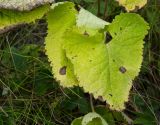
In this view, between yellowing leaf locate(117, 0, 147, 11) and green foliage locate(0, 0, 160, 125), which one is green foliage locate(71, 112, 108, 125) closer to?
green foliage locate(0, 0, 160, 125)

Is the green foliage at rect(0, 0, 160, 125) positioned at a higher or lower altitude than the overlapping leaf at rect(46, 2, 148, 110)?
lower

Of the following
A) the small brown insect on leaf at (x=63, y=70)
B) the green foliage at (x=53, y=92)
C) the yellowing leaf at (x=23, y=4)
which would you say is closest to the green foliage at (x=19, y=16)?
the yellowing leaf at (x=23, y=4)

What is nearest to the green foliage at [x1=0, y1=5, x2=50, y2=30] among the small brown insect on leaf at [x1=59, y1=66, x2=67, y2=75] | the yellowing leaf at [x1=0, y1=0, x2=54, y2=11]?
the yellowing leaf at [x1=0, y1=0, x2=54, y2=11]

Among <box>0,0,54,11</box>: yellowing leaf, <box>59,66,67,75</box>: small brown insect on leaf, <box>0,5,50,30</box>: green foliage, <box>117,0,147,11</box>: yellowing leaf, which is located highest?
<box>0,0,54,11</box>: yellowing leaf

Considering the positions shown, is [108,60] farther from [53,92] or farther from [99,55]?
[53,92]

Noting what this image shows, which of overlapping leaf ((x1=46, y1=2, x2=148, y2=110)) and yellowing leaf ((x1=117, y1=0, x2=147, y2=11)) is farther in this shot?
yellowing leaf ((x1=117, y1=0, x2=147, y2=11))

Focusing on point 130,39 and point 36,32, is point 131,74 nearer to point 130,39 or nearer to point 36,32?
point 130,39

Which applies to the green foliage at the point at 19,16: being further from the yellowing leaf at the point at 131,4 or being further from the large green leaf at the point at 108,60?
the yellowing leaf at the point at 131,4
